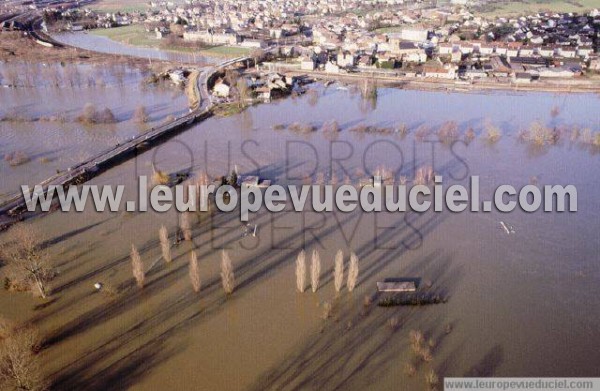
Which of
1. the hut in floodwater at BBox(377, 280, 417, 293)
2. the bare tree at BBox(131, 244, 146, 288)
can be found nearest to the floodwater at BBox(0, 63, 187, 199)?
the bare tree at BBox(131, 244, 146, 288)

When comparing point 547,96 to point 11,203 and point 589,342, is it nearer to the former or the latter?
point 589,342

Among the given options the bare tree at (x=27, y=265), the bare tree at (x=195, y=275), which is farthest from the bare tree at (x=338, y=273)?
the bare tree at (x=27, y=265)

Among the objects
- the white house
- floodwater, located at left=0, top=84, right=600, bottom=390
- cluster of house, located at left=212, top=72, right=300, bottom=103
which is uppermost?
the white house

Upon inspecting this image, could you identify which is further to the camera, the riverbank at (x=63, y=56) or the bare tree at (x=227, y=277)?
the riverbank at (x=63, y=56)

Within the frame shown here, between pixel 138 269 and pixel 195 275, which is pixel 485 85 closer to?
pixel 195 275

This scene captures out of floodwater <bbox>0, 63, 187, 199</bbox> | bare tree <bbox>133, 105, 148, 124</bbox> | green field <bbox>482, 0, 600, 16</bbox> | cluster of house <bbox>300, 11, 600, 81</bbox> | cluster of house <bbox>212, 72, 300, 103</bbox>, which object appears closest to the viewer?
floodwater <bbox>0, 63, 187, 199</bbox>

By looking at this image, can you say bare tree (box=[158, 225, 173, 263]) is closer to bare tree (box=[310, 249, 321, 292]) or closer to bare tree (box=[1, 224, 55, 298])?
bare tree (box=[1, 224, 55, 298])

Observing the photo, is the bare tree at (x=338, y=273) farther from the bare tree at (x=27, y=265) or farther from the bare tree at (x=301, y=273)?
the bare tree at (x=27, y=265)
